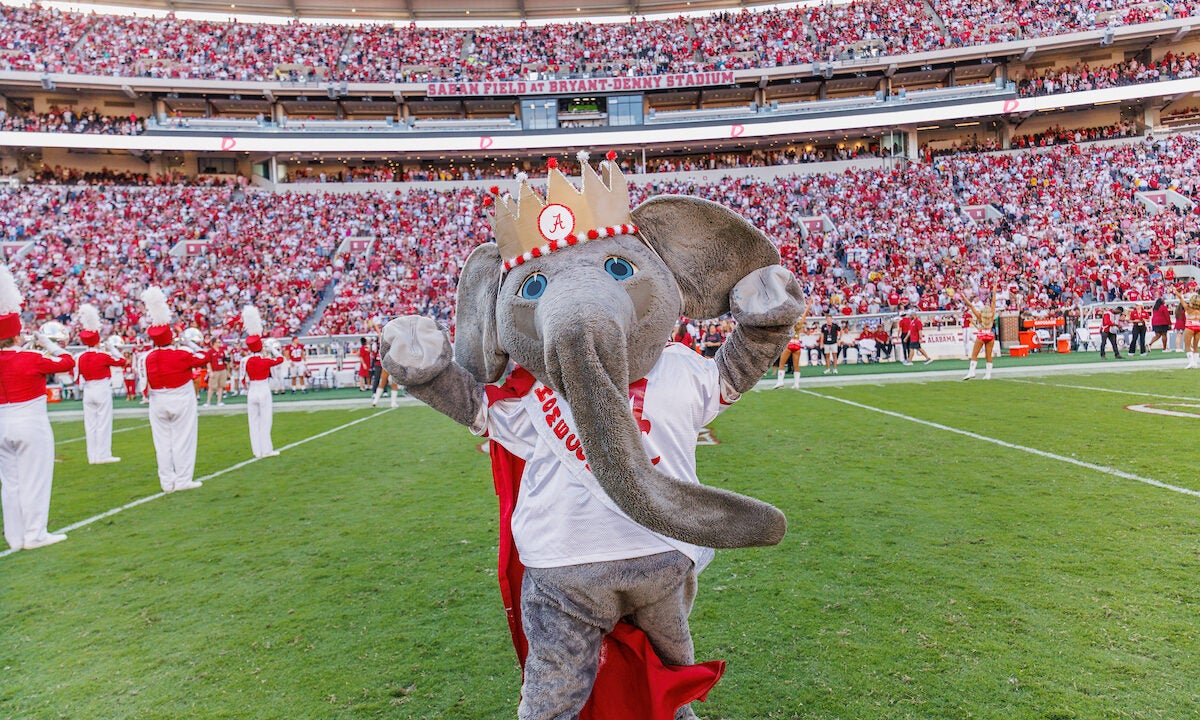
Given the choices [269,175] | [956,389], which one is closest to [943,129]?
[956,389]

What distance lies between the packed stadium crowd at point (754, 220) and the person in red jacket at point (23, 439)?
17.9 meters

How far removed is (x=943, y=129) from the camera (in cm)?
3494

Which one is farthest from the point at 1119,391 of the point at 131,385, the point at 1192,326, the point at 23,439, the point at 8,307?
the point at 131,385

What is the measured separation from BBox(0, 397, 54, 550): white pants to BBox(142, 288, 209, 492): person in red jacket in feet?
5.74

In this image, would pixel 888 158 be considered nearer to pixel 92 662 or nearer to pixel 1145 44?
pixel 1145 44

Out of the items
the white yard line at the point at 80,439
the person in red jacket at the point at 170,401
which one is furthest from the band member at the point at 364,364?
the person in red jacket at the point at 170,401

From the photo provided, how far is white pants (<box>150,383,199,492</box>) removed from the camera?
742 centimetres

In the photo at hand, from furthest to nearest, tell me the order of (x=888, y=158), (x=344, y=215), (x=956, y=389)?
(x=888, y=158), (x=344, y=215), (x=956, y=389)

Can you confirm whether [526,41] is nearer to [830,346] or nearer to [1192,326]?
[830,346]

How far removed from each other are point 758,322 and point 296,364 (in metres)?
20.2

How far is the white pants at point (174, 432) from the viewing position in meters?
7.42

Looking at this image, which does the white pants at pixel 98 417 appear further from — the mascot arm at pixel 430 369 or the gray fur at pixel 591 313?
the gray fur at pixel 591 313

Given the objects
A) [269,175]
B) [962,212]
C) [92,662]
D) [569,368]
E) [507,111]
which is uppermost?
[507,111]

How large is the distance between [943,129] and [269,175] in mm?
32828
